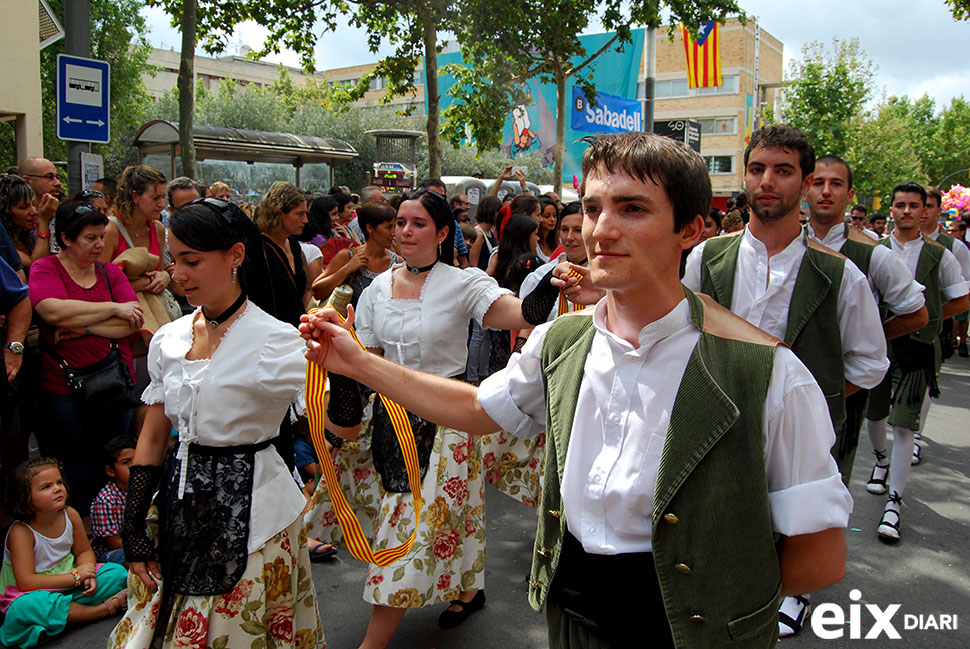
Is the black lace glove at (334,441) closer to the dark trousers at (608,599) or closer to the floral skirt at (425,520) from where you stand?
the floral skirt at (425,520)

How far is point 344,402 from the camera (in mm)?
2754

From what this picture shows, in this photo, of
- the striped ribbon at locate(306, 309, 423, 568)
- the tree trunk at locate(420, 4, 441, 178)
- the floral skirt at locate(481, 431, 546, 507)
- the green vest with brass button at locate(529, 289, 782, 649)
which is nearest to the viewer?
the green vest with brass button at locate(529, 289, 782, 649)

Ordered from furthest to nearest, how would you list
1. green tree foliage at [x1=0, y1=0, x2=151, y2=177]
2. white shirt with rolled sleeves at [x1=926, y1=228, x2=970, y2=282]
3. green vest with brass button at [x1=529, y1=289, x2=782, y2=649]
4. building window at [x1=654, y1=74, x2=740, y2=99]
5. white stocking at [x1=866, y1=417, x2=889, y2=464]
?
building window at [x1=654, y1=74, x2=740, y2=99], green tree foliage at [x1=0, y1=0, x2=151, y2=177], white shirt with rolled sleeves at [x1=926, y1=228, x2=970, y2=282], white stocking at [x1=866, y1=417, x2=889, y2=464], green vest with brass button at [x1=529, y1=289, x2=782, y2=649]

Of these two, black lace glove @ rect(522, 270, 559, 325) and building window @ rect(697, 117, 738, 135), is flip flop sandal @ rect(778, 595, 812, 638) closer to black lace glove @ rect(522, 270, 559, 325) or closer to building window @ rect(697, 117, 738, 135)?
black lace glove @ rect(522, 270, 559, 325)

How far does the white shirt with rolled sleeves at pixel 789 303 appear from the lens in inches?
132

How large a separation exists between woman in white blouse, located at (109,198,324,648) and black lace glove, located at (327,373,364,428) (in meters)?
0.13

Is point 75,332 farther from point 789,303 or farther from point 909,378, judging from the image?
point 909,378

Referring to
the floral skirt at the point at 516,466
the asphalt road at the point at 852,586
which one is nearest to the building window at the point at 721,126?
the asphalt road at the point at 852,586

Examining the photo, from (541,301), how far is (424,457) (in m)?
0.96

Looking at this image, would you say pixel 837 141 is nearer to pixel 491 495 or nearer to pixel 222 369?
pixel 491 495

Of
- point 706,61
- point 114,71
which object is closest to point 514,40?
point 114,71

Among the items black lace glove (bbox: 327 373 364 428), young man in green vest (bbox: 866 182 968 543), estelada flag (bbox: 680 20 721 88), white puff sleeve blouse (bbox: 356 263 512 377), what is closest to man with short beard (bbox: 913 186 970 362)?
young man in green vest (bbox: 866 182 968 543)

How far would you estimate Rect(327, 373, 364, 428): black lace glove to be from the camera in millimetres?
2730

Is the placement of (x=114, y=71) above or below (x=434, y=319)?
above
